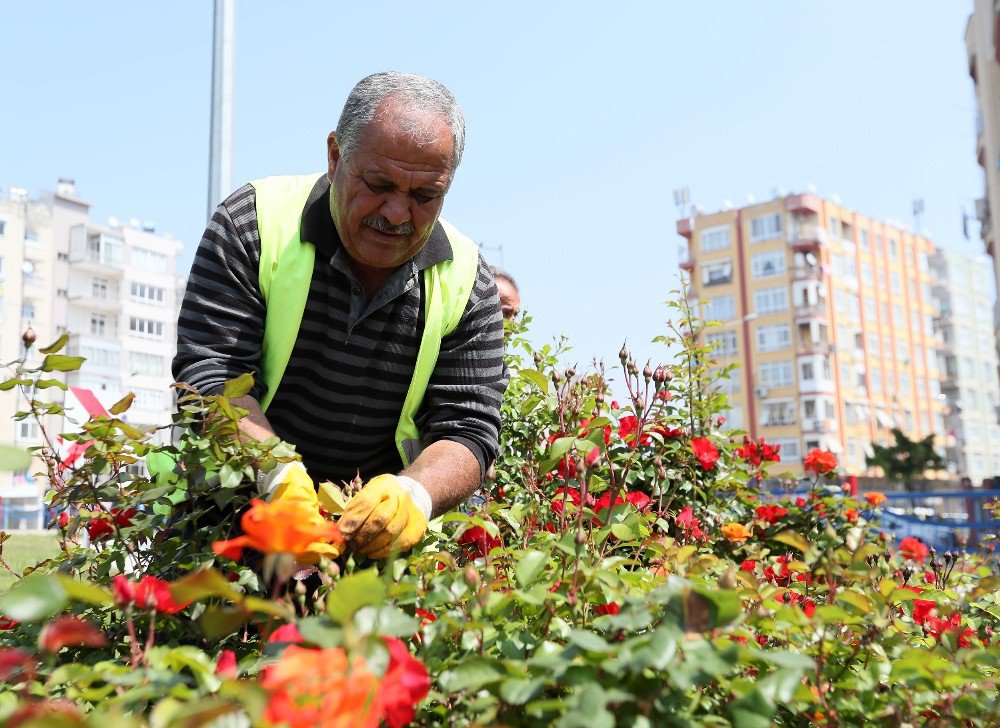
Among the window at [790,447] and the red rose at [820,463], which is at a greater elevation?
the window at [790,447]

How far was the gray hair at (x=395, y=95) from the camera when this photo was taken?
191 centimetres

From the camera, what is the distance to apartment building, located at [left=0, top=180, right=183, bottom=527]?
4681cm

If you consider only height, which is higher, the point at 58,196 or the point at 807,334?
the point at 58,196

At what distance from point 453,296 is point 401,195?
0.37 metres

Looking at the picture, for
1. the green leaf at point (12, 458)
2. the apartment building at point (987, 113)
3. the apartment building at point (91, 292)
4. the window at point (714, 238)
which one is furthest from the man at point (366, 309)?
the window at point (714, 238)

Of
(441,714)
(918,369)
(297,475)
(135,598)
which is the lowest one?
(441,714)

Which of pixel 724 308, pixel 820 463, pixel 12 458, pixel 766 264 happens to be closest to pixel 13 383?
pixel 12 458

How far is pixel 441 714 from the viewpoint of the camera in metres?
1.00

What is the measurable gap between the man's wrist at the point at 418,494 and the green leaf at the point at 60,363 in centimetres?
61

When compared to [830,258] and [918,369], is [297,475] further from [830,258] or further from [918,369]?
[918,369]

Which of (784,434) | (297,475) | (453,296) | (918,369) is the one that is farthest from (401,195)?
(918,369)

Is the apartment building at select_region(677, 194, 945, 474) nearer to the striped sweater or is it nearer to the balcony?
the balcony

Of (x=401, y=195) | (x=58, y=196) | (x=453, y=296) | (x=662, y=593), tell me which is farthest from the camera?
(x=58, y=196)

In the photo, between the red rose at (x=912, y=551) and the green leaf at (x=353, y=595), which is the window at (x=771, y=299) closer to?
the red rose at (x=912, y=551)
